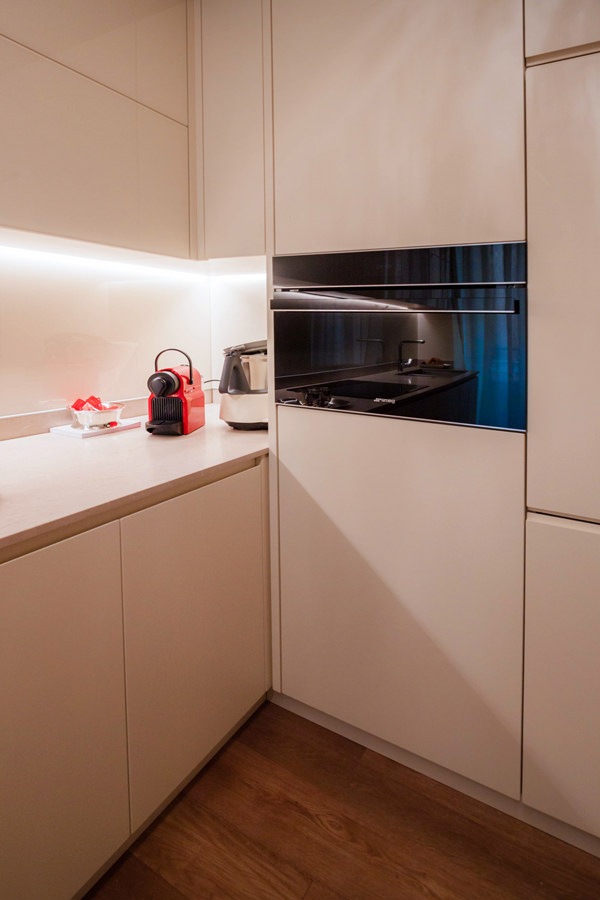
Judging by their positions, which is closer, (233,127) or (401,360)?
(401,360)

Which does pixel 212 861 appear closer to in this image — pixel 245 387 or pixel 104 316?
pixel 245 387

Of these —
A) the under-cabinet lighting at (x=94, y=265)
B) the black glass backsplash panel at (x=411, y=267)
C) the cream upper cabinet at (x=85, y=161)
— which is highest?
the cream upper cabinet at (x=85, y=161)

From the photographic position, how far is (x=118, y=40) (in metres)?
1.67

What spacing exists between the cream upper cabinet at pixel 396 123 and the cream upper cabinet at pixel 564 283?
5 centimetres

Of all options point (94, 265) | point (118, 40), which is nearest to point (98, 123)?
point (118, 40)

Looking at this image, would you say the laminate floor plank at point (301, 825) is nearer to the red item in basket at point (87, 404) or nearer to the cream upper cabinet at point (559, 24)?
the red item in basket at point (87, 404)

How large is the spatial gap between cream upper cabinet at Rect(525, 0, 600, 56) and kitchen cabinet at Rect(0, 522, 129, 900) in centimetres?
136

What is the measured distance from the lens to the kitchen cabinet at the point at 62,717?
3.47ft

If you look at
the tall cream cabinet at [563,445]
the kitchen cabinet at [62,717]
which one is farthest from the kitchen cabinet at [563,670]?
the kitchen cabinet at [62,717]

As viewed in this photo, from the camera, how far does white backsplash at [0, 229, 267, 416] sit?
6.02 ft

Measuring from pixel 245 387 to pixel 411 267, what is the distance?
0.72 meters

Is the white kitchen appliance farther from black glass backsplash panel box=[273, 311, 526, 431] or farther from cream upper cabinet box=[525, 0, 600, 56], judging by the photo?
cream upper cabinet box=[525, 0, 600, 56]

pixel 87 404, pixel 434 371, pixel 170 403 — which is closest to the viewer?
pixel 434 371

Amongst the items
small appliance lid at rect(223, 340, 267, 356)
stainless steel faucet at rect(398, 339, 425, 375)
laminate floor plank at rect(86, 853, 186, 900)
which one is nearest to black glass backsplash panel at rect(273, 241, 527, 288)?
stainless steel faucet at rect(398, 339, 425, 375)
